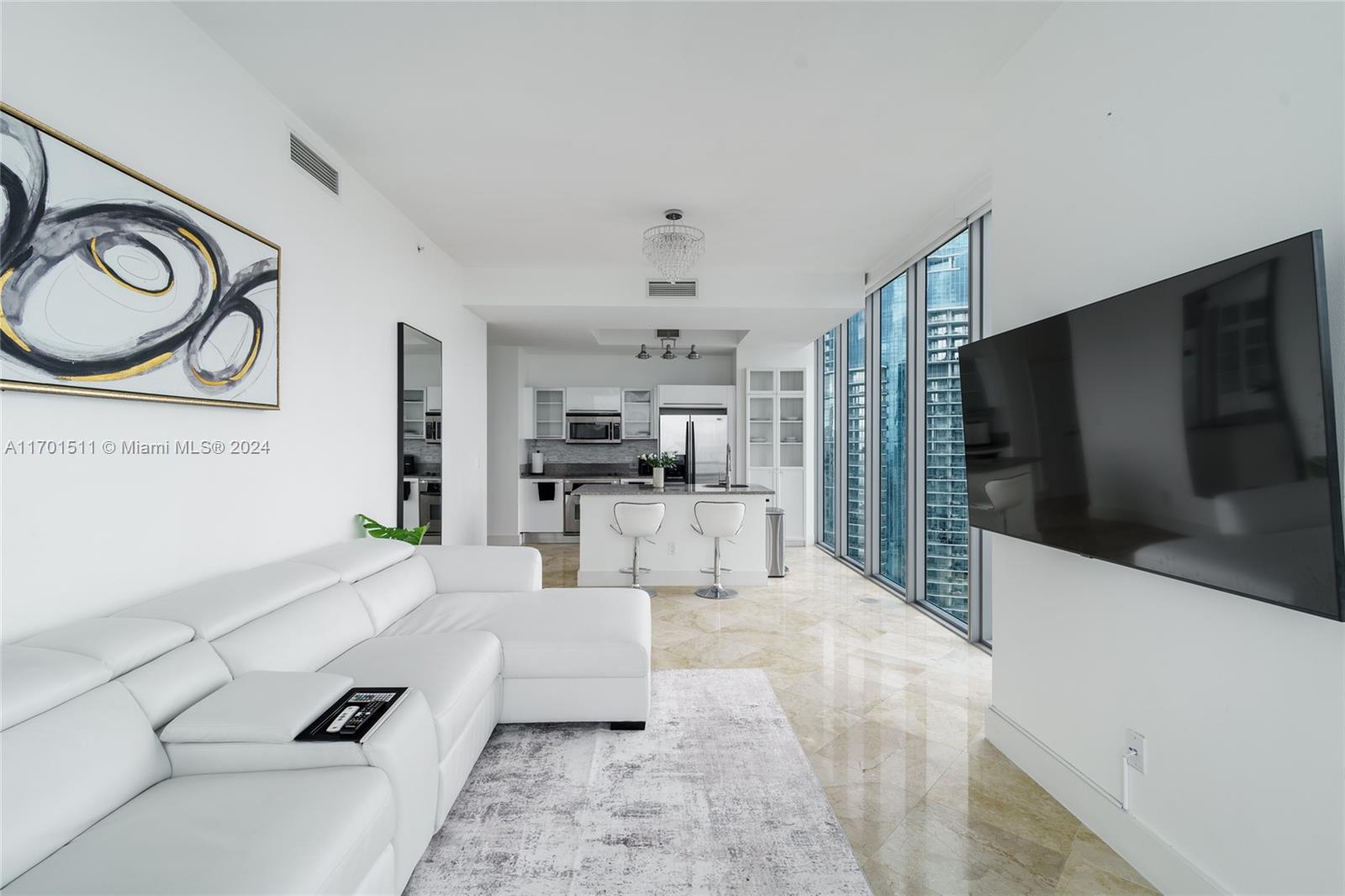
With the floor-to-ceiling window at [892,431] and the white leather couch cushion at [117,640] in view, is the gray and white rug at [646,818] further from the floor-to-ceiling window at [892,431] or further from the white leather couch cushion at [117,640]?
the floor-to-ceiling window at [892,431]

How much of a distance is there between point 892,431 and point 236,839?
205 inches

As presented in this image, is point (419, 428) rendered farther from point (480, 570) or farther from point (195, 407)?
point (195, 407)

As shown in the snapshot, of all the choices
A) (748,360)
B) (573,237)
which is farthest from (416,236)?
(748,360)

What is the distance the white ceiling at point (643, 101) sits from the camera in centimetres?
230

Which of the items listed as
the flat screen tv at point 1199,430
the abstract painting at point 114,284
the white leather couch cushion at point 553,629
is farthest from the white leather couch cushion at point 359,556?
the flat screen tv at point 1199,430

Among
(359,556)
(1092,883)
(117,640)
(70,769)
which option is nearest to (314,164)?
(359,556)

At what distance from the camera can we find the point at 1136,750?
77.0 inches

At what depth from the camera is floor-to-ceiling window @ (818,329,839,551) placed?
7344 millimetres

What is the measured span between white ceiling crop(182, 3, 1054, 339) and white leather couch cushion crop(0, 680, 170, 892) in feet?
7.65

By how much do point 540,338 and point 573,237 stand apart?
2.89m

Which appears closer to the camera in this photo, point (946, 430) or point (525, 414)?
point (946, 430)

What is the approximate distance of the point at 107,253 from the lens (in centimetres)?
193

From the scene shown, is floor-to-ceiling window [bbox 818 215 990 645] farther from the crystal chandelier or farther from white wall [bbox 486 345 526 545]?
white wall [bbox 486 345 526 545]

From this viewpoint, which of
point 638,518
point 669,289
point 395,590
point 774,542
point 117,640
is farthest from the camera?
point 774,542
